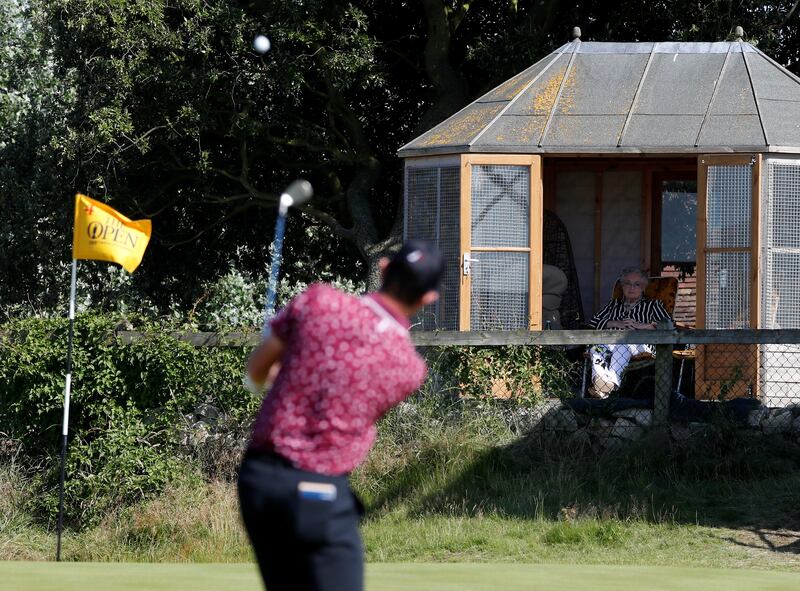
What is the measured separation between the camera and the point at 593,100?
13094mm

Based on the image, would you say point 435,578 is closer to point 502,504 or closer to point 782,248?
point 502,504

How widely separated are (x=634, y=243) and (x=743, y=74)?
7.93 ft

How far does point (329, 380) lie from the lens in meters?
3.40

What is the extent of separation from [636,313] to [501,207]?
1639mm

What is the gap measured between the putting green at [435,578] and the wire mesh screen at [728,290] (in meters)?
5.15

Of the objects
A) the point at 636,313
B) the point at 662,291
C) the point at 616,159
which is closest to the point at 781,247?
the point at 636,313

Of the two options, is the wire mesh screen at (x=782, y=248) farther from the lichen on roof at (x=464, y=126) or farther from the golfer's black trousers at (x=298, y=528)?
the golfer's black trousers at (x=298, y=528)

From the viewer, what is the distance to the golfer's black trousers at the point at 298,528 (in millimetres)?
3293

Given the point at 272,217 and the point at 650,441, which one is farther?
the point at 272,217

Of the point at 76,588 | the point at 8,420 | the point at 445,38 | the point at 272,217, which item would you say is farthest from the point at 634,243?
the point at 76,588

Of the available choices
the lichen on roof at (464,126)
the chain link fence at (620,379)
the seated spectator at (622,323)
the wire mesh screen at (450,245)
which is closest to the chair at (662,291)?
the seated spectator at (622,323)

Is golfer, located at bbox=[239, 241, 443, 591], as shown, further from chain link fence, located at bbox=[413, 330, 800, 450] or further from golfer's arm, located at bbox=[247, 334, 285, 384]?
chain link fence, located at bbox=[413, 330, 800, 450]

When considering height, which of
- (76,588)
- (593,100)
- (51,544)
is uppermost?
(593,100)

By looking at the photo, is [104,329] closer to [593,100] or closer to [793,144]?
[593,100]
